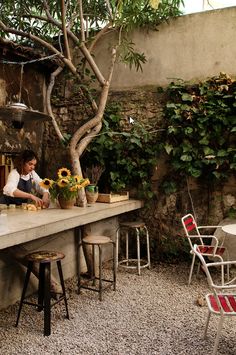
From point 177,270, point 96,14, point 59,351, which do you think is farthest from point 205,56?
point 59,351

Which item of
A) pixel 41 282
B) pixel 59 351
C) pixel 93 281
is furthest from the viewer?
pixel 93 281

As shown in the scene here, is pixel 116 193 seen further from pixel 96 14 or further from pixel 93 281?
pixel 96 14

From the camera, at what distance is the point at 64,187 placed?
369cm

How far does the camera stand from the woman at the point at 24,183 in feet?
12.2

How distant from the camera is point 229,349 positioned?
8.93 ft

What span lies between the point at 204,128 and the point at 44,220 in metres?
2.54

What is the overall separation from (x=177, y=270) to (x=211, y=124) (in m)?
2.05

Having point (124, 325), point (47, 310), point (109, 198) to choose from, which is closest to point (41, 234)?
point (47, 310)

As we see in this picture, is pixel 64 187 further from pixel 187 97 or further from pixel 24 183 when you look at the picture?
pixel 187 97

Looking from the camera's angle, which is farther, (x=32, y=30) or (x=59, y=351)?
(x=32, y=30)

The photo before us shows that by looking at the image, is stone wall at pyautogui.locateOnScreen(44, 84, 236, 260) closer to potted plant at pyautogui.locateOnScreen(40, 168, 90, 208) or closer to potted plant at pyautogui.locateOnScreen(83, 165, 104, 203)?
potted plant at pyautogui.locateOnScreen(83, 165, 104, 203)

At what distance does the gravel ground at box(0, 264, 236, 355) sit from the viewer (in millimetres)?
2717

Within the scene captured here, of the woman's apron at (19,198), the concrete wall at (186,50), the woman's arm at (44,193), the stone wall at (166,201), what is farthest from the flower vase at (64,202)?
the concrete wall at (186,50)

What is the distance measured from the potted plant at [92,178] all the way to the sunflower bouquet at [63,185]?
59cm
